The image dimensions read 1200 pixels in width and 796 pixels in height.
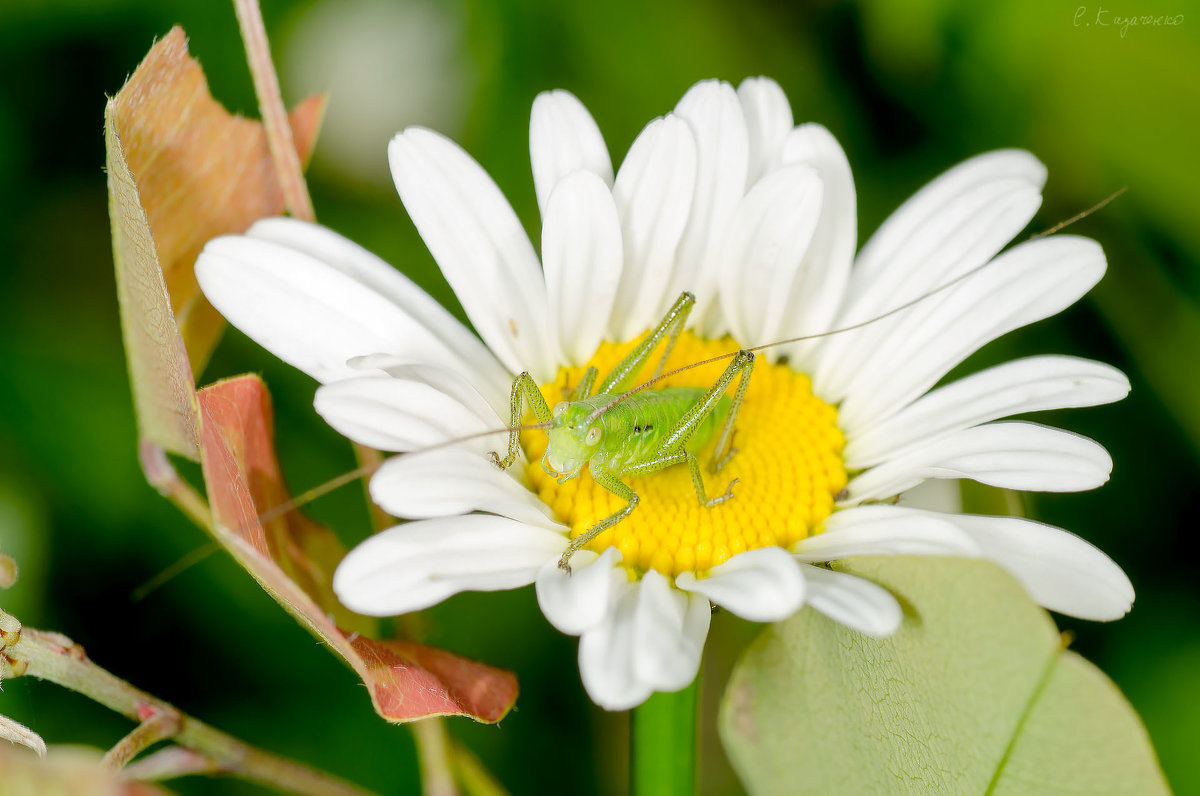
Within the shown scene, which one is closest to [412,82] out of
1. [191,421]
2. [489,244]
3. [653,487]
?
[489,244]

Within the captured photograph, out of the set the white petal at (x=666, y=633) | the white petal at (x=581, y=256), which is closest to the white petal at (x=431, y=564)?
the white petal at (x=666, y=633)

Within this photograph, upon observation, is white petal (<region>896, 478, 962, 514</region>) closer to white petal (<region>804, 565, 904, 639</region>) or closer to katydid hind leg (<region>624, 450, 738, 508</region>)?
katydid hind leg (<region>624, 450, 738, 508</region>)

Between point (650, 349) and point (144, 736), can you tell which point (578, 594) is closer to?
point (144, 736)

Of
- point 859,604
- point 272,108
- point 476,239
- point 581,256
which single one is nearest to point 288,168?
point 272,108

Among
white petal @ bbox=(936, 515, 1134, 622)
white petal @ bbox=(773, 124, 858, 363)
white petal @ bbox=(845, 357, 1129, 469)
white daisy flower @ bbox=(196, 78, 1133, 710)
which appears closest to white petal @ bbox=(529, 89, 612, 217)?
white daisy flower @ bbox=(196, 78, 1133, 710)

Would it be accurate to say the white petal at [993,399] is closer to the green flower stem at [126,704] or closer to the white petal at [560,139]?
the white petal at [560,139]

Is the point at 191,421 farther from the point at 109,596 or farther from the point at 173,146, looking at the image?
the point at 109,596
